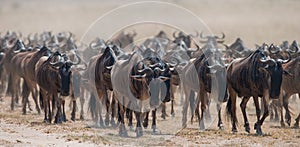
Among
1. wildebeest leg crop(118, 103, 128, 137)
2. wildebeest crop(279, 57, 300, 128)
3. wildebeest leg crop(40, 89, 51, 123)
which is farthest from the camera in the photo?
wildebeest leg crop(40, 89, 51, 123)

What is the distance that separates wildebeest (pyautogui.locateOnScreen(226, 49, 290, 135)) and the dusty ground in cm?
81

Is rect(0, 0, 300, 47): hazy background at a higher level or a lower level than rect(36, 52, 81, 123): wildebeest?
higher

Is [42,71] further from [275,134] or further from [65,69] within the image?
[275,134]

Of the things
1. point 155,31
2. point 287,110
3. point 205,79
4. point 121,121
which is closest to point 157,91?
point 121,121

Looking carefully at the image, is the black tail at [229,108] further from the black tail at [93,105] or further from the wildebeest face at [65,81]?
the wildebeest face at [65,81]

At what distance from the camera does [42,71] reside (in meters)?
18.1

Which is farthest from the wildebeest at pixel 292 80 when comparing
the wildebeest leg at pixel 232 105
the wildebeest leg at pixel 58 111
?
the wildebeest leg at pixel 58 111

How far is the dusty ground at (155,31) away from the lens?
14758 mm

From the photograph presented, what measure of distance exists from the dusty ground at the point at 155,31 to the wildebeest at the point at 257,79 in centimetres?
81

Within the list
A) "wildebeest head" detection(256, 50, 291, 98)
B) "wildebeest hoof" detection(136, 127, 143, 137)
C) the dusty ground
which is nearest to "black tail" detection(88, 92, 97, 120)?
the dusty ground

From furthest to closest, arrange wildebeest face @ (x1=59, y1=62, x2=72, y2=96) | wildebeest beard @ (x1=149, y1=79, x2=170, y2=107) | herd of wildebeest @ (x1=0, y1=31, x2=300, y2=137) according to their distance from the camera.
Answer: wildebeest face @ (x1=59, y1=62, x2=72, y2=96)
herd of wildebeest @ (x1=0, y1=31, x2=300, y2=137)
wildebeest beard @ (x1=149, y1=79, x2=170, y2=107)

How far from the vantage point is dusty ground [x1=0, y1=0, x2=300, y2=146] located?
1476cm

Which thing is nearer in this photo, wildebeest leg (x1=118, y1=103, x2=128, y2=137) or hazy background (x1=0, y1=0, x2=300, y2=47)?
wildebeest leg (x1=118, y1=103, x2=128, y2=137)

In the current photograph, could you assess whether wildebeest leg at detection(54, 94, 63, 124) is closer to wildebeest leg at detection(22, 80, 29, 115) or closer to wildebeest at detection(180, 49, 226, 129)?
wildebeest leg at detection(22, 80, 29, 115)
